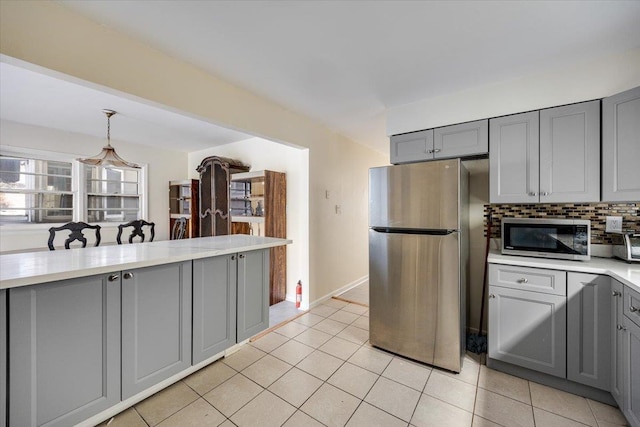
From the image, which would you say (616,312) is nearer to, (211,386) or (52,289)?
(211,386)

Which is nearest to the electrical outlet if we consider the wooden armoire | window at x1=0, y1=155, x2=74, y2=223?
the wooden armoire

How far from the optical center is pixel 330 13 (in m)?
1.48

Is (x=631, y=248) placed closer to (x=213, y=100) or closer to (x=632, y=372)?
(x=632, y=372)

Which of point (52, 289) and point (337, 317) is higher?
point (52, 289)

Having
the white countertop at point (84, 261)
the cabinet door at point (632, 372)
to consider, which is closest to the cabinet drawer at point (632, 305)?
the cabinet door at point (632, 372)

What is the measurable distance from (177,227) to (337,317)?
133 inches

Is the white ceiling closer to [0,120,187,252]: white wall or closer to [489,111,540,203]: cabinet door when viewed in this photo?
[489,111,540,203]: cabinet door

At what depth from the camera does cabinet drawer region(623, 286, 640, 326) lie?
1347 mm

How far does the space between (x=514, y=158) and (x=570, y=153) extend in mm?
332

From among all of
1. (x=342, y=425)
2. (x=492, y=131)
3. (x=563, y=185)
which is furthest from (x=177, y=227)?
(x=563, y=185)

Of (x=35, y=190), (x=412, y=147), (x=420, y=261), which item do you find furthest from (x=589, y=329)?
(x=35, y=190)

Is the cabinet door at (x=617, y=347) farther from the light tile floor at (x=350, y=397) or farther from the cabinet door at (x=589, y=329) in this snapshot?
the light tile floor at (x=350, y=397)

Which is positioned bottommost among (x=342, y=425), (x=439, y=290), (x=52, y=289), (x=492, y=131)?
(x=342, y=425)

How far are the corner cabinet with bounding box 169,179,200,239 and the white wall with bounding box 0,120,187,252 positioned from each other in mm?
99
